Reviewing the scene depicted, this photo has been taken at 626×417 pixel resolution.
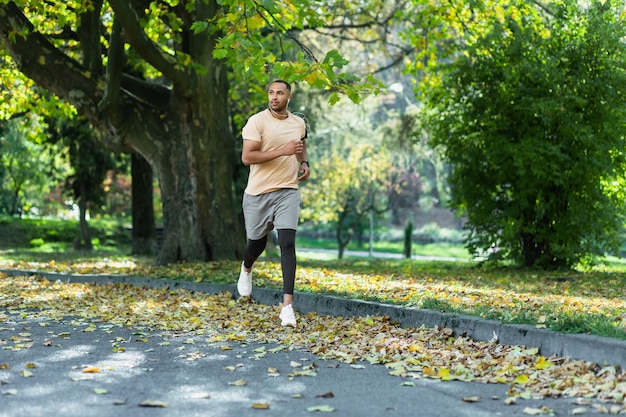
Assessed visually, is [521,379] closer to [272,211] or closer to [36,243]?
[272,211]

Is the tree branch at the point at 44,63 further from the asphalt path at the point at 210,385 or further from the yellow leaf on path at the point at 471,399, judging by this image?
the yellow leaf on path at the point at 471,399

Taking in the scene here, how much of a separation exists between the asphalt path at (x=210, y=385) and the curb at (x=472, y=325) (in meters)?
0.80

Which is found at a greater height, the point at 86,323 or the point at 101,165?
the point at 101,165

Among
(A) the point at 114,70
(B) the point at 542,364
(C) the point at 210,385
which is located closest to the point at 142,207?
(A) the point at 114,70

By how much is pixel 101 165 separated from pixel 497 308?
22454 mm

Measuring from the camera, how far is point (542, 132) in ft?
51.4

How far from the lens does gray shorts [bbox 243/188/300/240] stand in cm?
865

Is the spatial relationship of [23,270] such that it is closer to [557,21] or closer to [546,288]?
[546,288]

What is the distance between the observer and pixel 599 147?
15.0 m

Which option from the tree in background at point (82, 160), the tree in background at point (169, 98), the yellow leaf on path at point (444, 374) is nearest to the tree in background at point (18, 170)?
the tree in background at point (82, 160)

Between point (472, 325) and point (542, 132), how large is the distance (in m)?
8.94

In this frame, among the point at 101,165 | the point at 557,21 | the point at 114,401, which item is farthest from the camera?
the point at 101,165

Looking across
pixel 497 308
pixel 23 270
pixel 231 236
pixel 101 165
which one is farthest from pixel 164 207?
pixel 101 165

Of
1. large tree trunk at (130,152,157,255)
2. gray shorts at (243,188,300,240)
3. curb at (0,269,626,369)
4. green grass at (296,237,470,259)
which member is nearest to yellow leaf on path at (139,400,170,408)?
curb at (0,269,626,369)
